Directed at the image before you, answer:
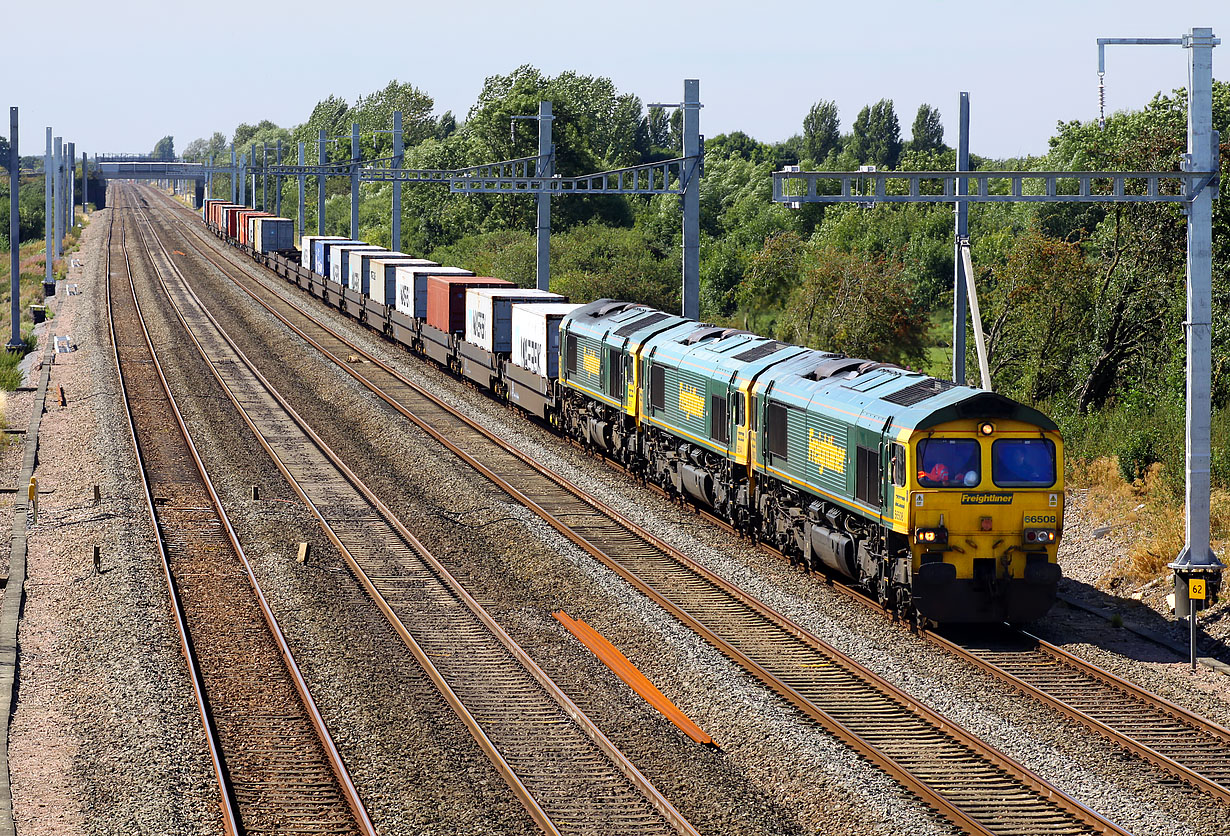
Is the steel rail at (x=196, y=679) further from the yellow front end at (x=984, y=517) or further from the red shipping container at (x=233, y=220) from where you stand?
the red shipping container at (x=233, y=220)

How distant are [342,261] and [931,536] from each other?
49.4m

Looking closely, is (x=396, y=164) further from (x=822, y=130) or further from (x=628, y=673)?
(x=822, y=130)

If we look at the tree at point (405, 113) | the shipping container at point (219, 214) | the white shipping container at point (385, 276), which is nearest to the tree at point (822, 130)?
the tree at point (405, 113)

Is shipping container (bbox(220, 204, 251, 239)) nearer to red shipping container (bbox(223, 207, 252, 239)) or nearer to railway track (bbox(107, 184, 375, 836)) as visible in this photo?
red shipping container (bbox(223, 207, 252, 239))

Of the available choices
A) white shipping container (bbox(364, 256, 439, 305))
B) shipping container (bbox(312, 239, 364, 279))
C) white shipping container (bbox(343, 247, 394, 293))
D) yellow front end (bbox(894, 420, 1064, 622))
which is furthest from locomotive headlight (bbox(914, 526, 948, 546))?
shipping container (bbox(312, 239, 364, 279))

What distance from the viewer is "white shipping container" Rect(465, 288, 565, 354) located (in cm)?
3981

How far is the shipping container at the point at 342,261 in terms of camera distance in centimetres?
6362

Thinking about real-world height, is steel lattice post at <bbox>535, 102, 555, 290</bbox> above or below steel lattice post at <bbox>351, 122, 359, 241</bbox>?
below

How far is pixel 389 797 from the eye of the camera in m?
13.8

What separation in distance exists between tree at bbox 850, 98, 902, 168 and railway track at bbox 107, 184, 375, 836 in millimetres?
148590

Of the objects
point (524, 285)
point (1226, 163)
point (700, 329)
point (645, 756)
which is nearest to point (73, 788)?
point (645, 756)

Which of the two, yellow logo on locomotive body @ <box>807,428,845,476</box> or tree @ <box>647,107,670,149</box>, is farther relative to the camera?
tree @ <box>647,107,670,149</box>

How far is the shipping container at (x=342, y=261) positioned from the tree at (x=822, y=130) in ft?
415

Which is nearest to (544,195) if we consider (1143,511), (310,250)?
(1143,511)
